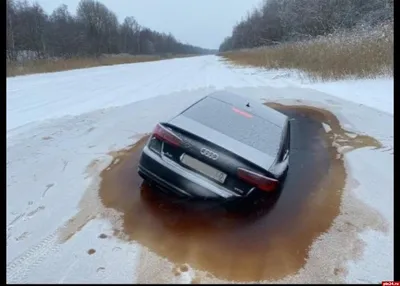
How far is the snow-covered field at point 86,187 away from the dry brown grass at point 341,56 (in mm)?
297

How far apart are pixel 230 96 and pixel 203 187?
1.73m

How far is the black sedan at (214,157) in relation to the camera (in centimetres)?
304

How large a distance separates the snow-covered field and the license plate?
2.95 ft

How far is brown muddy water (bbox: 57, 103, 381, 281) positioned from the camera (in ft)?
8.61

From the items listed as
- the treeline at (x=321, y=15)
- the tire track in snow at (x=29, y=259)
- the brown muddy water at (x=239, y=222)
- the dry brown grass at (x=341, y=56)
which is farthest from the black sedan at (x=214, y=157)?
the treeline at (x=321, y=15)

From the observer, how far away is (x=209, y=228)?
3064 mm

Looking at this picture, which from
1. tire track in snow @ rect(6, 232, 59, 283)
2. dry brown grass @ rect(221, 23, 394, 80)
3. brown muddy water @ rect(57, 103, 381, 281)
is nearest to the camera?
tire track in snow @ rect(6, 232, 59, 283)

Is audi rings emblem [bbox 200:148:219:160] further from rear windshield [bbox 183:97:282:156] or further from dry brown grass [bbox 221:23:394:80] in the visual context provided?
dry brown grass [bbox 221:23:394:80]

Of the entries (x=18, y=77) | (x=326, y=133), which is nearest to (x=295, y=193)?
(x=326, y=133)

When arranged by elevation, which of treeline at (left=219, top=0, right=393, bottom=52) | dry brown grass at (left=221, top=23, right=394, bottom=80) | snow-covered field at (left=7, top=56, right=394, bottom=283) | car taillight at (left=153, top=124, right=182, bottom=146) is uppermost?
treeline at (left=219, top=0, right=393, bottom=52)

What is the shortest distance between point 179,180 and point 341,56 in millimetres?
5863

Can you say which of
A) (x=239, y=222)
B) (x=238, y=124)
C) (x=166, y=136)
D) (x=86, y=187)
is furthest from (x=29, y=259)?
(x=238, y=124)

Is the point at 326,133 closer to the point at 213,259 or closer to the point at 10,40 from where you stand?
the point at 213,259

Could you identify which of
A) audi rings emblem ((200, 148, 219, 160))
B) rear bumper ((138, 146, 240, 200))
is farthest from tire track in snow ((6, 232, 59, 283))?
audi rings emblem ((200, 148, 219, 160))
